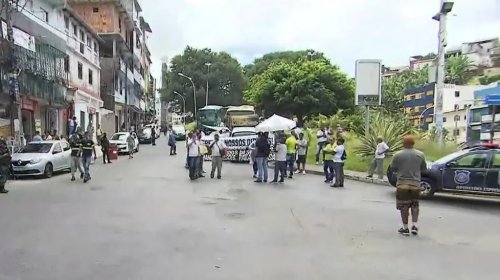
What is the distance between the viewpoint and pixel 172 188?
50.6ft

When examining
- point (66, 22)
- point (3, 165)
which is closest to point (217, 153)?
point (3, 165)

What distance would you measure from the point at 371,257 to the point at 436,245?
155 cm

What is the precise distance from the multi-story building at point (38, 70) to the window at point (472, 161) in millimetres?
16162

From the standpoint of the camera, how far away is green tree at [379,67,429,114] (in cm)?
6409

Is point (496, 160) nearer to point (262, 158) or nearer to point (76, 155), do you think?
point (262, 158)

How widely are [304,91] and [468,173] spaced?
37870 mm

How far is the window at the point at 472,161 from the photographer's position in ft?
43.6

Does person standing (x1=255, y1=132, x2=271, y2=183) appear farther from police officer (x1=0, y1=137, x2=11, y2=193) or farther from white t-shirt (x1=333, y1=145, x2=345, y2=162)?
police officer (x1=0, y1=137, x2=11, y2=193)

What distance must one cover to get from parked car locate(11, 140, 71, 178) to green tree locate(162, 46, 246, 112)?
2541 inches

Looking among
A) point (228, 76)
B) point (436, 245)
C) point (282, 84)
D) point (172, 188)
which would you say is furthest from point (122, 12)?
point (436, 245)

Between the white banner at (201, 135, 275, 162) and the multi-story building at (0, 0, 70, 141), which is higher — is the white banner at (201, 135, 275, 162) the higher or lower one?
the lower one

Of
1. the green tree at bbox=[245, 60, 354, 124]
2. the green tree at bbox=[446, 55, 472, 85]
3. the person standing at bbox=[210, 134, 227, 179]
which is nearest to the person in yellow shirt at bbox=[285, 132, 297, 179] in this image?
the person standing at bbox=[210, 134, 227, 179]

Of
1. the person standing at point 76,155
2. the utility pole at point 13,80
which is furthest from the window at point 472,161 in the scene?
the utility pole at point 13,80

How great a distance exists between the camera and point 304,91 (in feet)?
167
